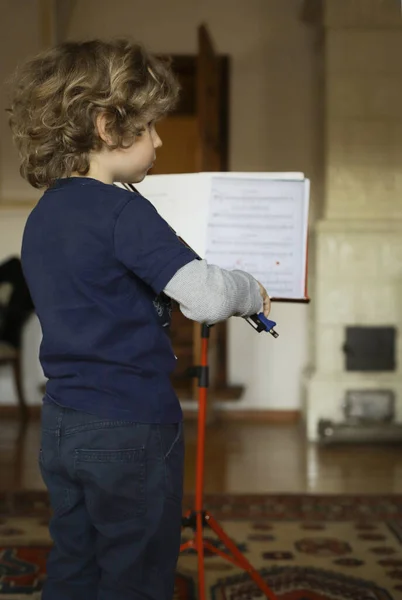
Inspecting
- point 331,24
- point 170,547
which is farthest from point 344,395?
point 170,547

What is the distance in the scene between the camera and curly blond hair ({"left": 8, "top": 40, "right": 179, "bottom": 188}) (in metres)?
1.41

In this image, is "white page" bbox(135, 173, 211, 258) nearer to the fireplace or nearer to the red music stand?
the red music stand

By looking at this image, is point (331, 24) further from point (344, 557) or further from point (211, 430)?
point (344, 557)

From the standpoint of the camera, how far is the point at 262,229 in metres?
2.23

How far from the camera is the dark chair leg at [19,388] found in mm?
5250

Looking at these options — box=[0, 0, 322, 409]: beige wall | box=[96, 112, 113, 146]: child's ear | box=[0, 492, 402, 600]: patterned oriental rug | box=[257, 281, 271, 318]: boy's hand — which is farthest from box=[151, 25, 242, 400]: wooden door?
box=[96, 112, 113, 146]: child's ear

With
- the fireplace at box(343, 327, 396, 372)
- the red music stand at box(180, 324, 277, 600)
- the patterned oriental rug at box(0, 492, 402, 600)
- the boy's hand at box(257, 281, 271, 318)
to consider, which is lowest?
the patterned oriental rug at box(0, 492, 402, 600)

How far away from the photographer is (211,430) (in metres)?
5.06

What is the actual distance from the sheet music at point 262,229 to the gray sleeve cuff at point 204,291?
0.79m

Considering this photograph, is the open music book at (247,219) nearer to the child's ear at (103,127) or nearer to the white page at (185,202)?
the white page at (185,202)

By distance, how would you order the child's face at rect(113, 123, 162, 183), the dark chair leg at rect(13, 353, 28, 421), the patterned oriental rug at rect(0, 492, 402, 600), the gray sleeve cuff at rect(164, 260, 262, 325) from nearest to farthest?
the gray sleeve cuff at rect(164, 260, 262, 325), the child's face at rect(113, 123, 162, 183), the patterned oriental rug at rect(0, 492, 402, 600), the dark chair leg at rect(13, 353, 28, 421)

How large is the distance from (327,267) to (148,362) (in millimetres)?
3418

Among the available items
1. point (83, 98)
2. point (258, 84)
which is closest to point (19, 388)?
point (258, 84)

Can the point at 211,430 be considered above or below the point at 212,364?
below
